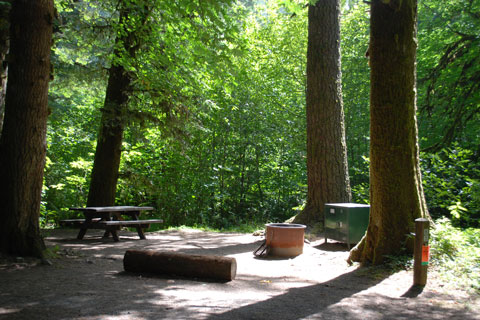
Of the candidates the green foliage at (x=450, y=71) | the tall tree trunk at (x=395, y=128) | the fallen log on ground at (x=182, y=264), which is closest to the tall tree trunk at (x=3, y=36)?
the fallen log on ground at (x=182, y=264)

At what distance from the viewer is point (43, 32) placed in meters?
7.04

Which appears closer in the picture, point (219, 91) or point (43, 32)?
point (43, 32)

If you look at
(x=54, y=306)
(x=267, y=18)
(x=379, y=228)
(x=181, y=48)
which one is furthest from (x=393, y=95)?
(x=267, y=18)

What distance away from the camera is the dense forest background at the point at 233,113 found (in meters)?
11.9

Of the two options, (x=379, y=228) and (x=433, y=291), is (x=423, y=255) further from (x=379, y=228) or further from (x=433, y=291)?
(x=379, y=228)

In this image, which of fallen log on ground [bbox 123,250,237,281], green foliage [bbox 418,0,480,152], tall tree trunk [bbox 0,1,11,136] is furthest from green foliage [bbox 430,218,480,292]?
tall tree trunk [bbox 0,1,11,136]

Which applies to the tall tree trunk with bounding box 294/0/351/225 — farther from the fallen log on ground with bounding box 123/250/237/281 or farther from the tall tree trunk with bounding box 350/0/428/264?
the fallen log on ground with bounding box 123/250/237/281

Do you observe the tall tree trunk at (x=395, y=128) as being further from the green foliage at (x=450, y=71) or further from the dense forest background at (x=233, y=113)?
the green foliage at (x=450, y=71)

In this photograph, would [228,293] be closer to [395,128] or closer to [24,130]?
[395,128]

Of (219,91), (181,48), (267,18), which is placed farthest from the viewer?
(267,18)

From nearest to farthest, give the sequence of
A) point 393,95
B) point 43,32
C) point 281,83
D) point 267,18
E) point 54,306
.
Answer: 1. point 54,306
2. point 393,95
3. point 43,32
4. point 281,83
5. point 267,18

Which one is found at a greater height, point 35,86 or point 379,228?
point 35,86

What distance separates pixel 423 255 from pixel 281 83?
14.4m

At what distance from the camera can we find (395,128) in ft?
21.7
